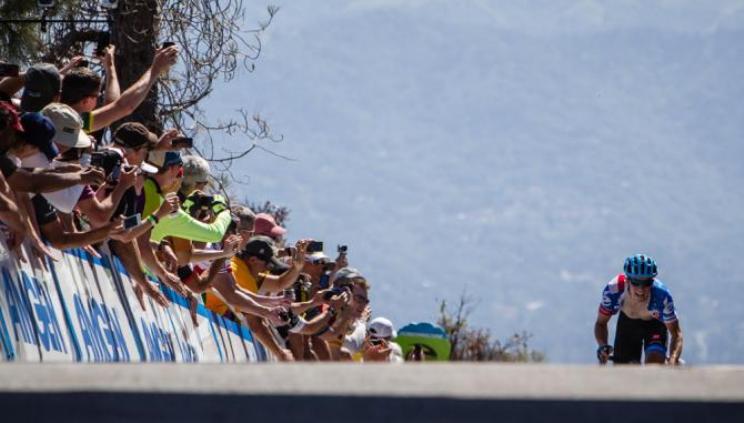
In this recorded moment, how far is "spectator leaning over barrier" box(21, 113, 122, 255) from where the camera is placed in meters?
7.56

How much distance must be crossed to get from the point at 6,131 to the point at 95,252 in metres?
1.82

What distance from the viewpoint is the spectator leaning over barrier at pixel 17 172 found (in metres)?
7.36

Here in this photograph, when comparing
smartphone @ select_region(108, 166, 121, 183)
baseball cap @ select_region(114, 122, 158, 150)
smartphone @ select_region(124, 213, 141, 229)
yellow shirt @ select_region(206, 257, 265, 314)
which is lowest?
smartphone @ select_region(124, 213, 141, 229)

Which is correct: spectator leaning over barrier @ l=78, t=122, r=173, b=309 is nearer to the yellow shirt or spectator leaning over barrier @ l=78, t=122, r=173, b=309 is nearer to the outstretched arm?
the outstretched arm

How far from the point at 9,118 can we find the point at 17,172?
228mm

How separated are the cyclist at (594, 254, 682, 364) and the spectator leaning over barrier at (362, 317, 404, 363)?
5.88ft

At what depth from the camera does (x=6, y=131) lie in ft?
24.3

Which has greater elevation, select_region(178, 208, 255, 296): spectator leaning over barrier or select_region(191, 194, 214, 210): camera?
select_region(191, 194, 214, 210): camera

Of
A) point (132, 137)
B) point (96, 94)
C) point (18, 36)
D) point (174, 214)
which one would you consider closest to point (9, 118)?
point (96, 94)

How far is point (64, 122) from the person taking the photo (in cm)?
820

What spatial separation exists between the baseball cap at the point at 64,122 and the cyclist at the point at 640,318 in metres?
6.78

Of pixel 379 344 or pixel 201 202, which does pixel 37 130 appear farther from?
pixel 379 344

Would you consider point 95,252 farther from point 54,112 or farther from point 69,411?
point 69,411

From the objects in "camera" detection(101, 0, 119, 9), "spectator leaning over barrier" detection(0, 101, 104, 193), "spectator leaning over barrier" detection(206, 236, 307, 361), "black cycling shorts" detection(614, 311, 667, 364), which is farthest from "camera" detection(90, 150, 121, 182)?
"camera" detection(101, 0, 119, 9)
